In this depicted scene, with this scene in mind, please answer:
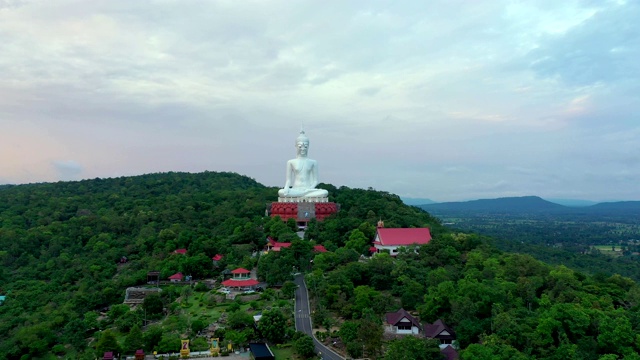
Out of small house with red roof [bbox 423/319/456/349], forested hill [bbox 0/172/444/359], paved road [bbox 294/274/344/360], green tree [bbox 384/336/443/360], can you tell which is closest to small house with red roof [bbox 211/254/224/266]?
forested hill [bbox 0/172/444/359]

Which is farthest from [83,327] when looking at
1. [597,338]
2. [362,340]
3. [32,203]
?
[32,203]

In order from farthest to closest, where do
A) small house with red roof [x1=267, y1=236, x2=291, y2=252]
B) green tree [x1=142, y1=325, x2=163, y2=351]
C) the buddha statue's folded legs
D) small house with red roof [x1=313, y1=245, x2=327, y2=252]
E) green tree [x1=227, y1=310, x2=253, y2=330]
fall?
the buddha statue's folded legs < small house with red roof [x1=267, y1=236, x2=291, y2=252] < small house with red roof [x1=313, y1=245, x2=327, y2=252] < green tree [x1=227, y1=310, x2=253, y2=330] < green tree [x1=142, y1=325, x2=163, y2=351]

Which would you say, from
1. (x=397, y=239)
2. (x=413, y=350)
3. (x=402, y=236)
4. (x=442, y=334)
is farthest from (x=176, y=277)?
Answer: (x=413, y=350)

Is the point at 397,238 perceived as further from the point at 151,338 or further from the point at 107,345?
the point at 107,345

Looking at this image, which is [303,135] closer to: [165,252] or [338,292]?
[165,252]

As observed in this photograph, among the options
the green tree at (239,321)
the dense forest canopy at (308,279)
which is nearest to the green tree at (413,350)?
the dense forest canopy at (308,279)

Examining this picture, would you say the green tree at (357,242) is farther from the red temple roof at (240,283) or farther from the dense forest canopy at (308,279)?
the red temple roof at (240,283)

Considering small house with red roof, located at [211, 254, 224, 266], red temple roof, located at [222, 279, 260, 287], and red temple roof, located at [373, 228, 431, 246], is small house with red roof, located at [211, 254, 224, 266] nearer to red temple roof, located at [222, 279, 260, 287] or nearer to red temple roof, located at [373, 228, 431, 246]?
red temple roof, located at [222, 279, 260, 287]
